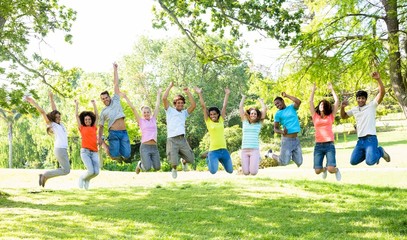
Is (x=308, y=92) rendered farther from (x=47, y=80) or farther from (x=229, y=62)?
(x=47, y=80)

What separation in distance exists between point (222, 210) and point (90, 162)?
6167 mm

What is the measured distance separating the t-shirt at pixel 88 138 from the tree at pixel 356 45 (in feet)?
20.4

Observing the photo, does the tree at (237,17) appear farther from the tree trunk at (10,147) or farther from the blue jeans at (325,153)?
the tree trunk at (10,147)

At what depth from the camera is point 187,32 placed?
43.4ft

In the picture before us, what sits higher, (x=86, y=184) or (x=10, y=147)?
(x=10, y=147)

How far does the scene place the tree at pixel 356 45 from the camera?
43.1 feet

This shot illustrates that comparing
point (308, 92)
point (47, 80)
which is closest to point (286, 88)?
point (308, 92)

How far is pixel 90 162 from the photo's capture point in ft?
30.9

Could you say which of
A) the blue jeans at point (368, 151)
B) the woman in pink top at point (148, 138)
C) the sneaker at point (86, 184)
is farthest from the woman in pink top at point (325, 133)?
the sneaker at point (86, 184)

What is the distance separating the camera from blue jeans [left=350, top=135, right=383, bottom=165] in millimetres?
9195

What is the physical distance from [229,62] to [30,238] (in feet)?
20.0

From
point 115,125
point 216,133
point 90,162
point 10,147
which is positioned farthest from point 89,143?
point 10,147

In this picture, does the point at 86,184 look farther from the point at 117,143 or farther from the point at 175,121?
the point at 175,121

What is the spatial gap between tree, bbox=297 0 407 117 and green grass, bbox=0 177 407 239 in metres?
3.18
